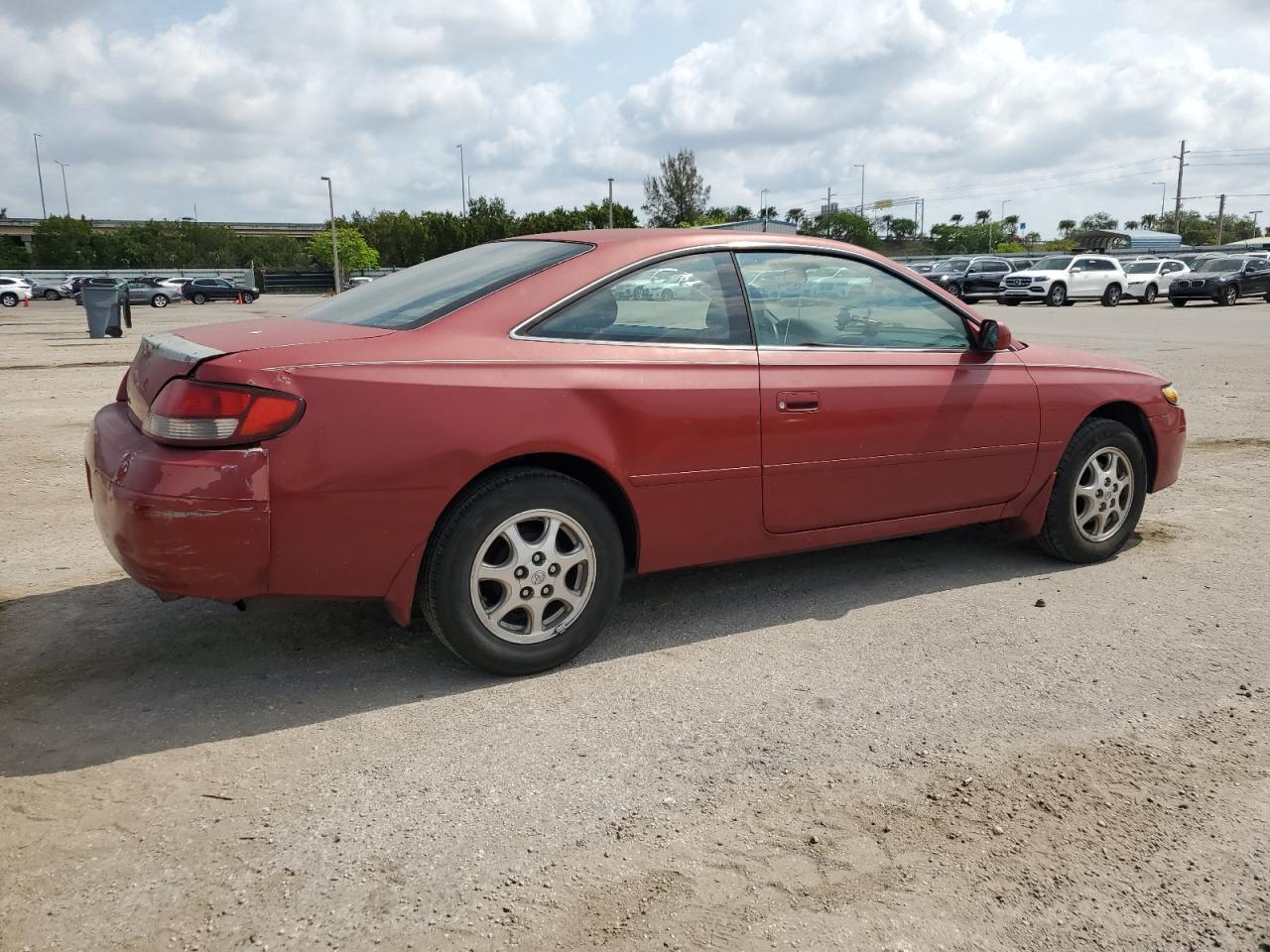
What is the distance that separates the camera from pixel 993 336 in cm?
459

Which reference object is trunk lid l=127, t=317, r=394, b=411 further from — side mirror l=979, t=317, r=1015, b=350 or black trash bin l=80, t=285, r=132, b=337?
black trash bin l=80, t=285, r=132, b=337

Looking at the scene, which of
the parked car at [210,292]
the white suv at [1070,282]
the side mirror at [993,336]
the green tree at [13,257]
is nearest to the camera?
the side mirror at [993,336]

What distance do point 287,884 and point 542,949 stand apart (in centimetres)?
65

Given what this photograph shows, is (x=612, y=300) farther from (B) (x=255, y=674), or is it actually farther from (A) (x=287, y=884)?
(A) (x=287, y=884)

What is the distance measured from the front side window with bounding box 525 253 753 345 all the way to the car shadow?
3.83 feet

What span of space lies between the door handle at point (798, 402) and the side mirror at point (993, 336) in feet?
3.27

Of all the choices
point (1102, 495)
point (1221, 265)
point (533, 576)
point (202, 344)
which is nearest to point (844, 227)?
point (1221, 265)

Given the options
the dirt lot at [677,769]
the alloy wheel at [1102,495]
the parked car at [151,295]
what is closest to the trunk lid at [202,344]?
the dirt lot at [677,769]

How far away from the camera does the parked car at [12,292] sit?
163 ft

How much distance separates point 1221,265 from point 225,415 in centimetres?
3689

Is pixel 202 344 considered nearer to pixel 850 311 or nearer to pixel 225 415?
pixel 225 415

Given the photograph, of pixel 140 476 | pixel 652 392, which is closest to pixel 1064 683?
pixel 652 392

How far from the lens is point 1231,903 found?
2.39 m

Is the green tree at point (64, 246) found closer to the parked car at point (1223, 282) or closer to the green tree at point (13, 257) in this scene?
the green tree at point (13, 257)
